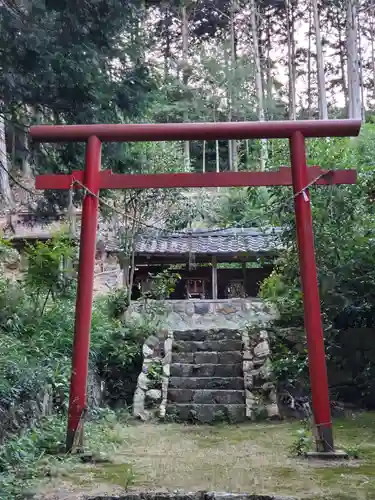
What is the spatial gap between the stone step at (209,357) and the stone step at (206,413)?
1304mm

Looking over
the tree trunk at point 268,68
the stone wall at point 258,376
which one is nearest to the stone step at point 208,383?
the stone wall at point 258,376

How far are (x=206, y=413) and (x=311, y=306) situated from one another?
3149 mm

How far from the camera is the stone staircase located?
25.1 feet

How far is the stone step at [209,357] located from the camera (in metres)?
9.03

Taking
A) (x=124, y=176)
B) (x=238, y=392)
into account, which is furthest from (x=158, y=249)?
(x=124, y=176)

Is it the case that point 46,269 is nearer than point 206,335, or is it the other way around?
point 46,269

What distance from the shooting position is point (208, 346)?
9.52 meters

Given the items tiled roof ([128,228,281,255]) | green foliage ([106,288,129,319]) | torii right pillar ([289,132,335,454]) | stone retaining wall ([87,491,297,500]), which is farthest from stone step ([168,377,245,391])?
tiled roof ([128,228,281,255])

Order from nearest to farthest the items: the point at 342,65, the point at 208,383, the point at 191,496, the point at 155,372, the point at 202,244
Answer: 1. the point at 191,496
2. the point at 208,383
3. the point at 155,372
4. the point at 202,244
5. the point at 342,65

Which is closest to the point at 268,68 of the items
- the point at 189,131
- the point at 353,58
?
the point at 353,58

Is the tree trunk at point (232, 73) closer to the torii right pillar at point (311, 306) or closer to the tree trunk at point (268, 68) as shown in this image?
the tree trunk at point (268, 68)

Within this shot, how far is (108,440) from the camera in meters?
5.80

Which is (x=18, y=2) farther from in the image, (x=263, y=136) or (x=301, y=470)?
(x=301, y=470)

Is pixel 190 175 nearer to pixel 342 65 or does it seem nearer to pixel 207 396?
pixel 207 396
